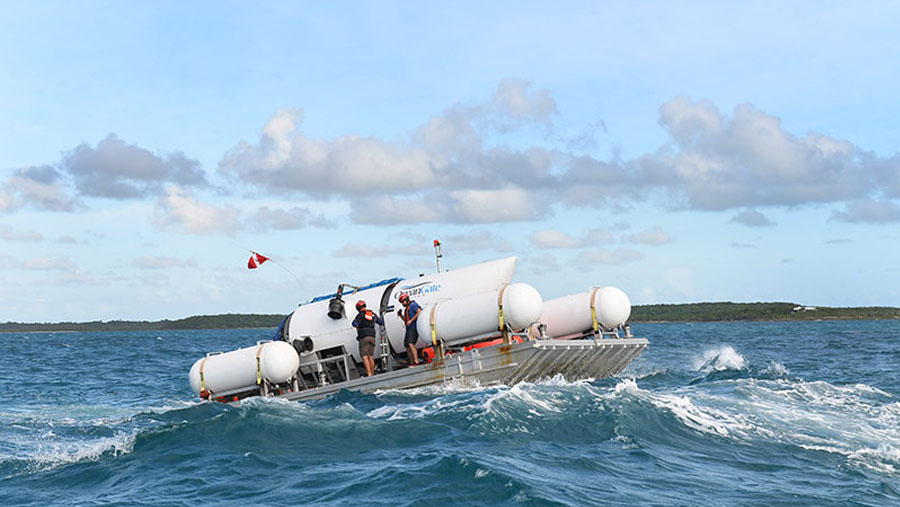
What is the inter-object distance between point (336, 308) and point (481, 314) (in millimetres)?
4610

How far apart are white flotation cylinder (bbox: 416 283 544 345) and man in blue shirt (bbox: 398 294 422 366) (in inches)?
16.8

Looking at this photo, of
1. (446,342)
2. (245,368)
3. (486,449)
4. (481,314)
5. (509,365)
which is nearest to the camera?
(486,449)

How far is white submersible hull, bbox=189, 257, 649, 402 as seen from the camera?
714 inches

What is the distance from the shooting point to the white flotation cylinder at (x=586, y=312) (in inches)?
768

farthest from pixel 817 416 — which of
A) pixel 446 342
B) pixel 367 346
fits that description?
pixel 367 346

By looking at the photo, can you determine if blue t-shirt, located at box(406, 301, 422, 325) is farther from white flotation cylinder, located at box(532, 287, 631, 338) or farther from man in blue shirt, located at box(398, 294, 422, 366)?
white flotation cylinder, located at box(532, 287, 631, 338)

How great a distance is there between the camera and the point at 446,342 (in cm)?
1873

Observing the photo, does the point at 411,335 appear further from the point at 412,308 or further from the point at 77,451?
the point at 77,451

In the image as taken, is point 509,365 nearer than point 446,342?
Yes

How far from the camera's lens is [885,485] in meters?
10.7

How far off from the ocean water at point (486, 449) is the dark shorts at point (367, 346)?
135 centimetres

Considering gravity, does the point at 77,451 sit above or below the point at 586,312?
below

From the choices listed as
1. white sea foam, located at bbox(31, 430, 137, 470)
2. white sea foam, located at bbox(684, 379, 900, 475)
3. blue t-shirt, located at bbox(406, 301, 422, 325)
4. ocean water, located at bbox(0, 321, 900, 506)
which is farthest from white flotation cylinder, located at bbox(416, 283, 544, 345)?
white sea foam, located at bbox(31, 430, 137, 470)

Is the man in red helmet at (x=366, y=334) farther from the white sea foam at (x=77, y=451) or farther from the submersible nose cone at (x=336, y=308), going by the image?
the white sea foam at (x=77, y=451)
